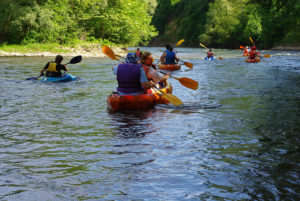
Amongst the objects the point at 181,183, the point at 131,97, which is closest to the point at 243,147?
the point at 181,183

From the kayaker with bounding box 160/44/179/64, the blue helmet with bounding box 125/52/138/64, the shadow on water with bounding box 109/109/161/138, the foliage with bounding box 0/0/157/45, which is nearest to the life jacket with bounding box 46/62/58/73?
the blue helmet with bounding box 125/52/138/64

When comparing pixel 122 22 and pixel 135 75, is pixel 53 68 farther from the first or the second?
pixel 122 22

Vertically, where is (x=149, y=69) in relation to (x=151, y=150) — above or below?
above

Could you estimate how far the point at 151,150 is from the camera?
18.1 ft

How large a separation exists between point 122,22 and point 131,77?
36.3 metres

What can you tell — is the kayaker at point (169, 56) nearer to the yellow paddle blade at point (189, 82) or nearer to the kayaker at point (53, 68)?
the kayaker at point (53, 68)

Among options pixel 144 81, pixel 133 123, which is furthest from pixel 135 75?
pixel 133 123

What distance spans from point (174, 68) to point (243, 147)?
14.1 meters

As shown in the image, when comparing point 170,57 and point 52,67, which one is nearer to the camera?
point 52,67

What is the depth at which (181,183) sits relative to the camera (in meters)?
4.22

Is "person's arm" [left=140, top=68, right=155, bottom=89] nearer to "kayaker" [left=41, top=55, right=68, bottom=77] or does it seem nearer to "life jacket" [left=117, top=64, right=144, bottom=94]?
"life jacket" [left=117, top=64, right=144, bottom=94]

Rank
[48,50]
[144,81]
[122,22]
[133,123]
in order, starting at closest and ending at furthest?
[133,123], [144,81], [48,50], [122,22]

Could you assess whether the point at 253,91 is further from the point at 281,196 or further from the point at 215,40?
the point at 215,40

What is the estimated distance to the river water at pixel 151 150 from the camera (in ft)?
13.2
